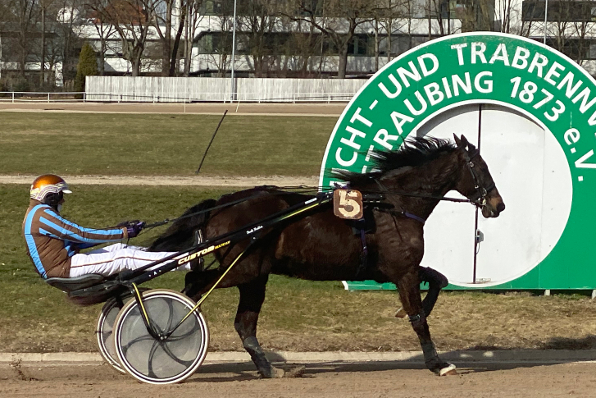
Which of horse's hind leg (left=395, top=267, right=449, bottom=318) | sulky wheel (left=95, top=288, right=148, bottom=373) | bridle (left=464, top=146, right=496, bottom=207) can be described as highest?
bridle (left=464, top=146, right=496, bottom=207)

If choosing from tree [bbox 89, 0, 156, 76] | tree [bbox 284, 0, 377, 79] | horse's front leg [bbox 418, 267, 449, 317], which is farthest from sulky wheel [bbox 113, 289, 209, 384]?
tree [bbox 89, 0, 156, 76]

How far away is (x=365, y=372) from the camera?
24.0 ft

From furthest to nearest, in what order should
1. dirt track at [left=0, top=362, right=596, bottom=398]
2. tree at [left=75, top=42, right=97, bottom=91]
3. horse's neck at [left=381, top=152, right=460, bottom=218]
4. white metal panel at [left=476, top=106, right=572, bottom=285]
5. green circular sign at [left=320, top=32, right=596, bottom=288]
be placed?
tree at [left=75, top=42, right=97, bottom=91] → white metal panel at [left=476, top=106, right=572, bottom=285] → green circular sign at [left=320, top=32, right=596, bottom=288] → horse's neck at [left=381, top=152, right=460, bottom=218] → dirt track at [left=0, top=362, right=596, bottom=398]

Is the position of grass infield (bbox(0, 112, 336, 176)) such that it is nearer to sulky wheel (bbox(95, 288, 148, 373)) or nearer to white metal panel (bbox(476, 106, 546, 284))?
white metal panel (bbox(476, 106, 546, 284))

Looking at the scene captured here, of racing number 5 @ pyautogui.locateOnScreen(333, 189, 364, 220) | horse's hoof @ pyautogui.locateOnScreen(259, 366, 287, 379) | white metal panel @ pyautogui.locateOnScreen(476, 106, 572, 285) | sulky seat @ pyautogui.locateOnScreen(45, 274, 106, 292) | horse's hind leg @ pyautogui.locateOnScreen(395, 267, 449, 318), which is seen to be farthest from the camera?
white metal panel @ pyautogui.locateOnScreen(476, 106, 572, 285)

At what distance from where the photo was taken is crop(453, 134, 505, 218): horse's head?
23.6 feet

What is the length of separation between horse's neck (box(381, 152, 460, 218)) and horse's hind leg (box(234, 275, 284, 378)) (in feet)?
4.32

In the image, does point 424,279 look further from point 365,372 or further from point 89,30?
point 89,30

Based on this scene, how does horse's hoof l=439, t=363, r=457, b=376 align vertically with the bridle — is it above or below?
below

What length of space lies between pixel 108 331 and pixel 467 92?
5155 mm

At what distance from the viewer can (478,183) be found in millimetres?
7215

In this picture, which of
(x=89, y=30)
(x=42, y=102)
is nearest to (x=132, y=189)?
(x=42, y=102)

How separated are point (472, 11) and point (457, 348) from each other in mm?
47712

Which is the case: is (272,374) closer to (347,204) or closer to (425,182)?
(347,204)
